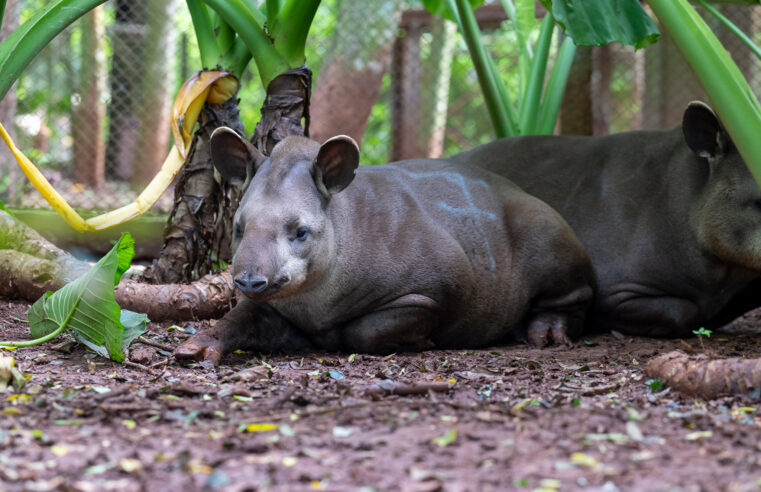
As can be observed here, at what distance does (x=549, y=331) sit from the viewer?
5473mm

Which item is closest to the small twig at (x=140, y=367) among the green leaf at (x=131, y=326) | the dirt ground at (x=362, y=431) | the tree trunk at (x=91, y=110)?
the dirt ground at (x=362, y=431)

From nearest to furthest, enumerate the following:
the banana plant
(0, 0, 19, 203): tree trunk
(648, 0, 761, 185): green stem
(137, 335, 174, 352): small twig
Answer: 1. (648, 0, 761, 185): green stem
2. (137, 335, 174, 352): small twig
3. the banana plant
4. (0, 0, 19, 203): tree trunk

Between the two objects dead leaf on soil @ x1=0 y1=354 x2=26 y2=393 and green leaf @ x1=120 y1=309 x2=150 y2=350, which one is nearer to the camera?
dead leaf on soil @ x1=0 y1=354 x2=26 y2=393

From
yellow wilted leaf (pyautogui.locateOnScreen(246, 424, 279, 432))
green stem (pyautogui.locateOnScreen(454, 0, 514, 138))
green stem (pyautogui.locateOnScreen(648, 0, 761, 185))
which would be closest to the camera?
yellow wilted leaf (pyautogui.locateOnScreen(246, 424, 279, 432))

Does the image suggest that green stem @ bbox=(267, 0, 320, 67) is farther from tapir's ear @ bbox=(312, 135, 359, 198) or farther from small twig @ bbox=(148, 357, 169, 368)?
small twig @ bbox=(148, 357, 169, 368)

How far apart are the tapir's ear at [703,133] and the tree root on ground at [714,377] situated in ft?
6.85

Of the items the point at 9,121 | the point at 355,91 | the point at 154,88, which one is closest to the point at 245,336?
the point at 9,121

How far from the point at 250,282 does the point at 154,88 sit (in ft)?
24.5

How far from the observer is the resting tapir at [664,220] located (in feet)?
17.5

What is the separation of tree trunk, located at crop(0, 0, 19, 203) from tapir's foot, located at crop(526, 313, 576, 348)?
5159 mm

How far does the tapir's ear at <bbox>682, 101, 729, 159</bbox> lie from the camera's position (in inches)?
207

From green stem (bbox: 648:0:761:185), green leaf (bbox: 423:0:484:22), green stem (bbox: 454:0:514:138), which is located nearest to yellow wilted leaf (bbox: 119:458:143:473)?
Answer: green stem (bbox: 648:0:761:185)

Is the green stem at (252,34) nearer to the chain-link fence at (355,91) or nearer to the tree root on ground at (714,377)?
the tree root on ground at (714,377)

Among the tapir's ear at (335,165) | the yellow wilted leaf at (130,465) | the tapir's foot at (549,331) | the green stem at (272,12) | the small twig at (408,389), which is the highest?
the green stem at (272,12)
